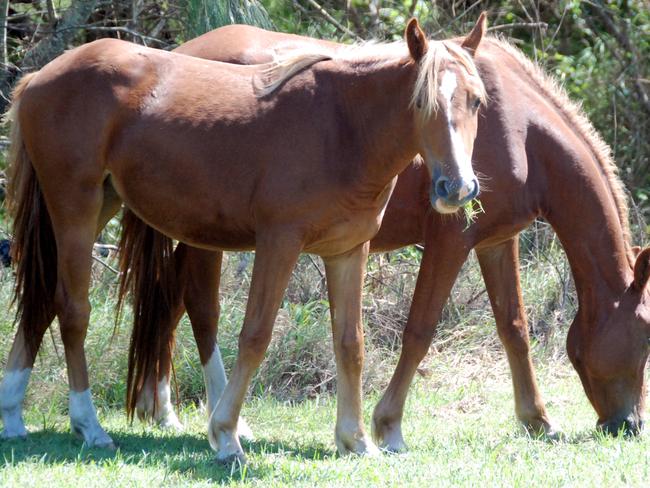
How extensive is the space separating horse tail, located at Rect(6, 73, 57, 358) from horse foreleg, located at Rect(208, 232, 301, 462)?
1220mm

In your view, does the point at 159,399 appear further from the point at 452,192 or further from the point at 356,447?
the point at 452,192

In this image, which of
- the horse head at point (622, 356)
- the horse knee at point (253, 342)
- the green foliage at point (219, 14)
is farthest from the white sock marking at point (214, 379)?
the green foliage at point (219, 14)

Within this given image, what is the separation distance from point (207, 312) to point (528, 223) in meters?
1.80

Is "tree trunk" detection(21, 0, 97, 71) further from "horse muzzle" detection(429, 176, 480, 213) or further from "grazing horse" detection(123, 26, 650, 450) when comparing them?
"horse muzzle" detection(429, 176, 480, 213)

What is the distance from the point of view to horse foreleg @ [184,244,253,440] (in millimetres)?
5871

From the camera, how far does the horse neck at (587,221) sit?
18.1 ft

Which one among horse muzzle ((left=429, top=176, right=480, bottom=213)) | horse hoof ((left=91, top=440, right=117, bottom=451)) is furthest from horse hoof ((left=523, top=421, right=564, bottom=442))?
horse hoof ((left=91, top=440, right=117, bottom=451))

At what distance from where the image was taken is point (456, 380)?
7387 mm

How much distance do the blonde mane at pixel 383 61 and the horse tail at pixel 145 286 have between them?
133cm

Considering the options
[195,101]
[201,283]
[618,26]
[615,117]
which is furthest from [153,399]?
[618,26]

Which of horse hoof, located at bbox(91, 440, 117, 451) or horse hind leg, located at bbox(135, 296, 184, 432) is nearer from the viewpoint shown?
horse hoof, located at bbox(91, 440, 117, 451)

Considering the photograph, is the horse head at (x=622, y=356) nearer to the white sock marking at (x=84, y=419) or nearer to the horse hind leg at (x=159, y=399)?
the horse hind leg at (x=159, y=399)

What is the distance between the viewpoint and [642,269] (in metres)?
5.37

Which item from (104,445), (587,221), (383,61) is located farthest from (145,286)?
(587,221)
